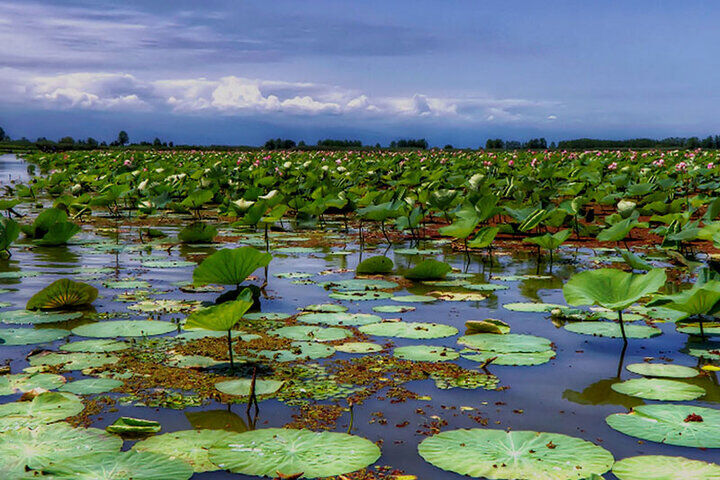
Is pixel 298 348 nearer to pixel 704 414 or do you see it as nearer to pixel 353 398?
pixel 353 398

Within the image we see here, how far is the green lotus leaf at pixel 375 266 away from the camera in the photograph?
16.2 ft

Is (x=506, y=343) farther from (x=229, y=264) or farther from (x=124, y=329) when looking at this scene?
(x=124, y=329)

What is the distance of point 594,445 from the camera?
1999 mm

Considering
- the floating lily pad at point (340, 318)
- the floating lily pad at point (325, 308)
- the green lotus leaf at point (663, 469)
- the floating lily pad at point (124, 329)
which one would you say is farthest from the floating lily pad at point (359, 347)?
the green lotus leaf at point (663, 469)

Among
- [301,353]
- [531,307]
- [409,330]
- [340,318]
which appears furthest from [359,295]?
[301,353]

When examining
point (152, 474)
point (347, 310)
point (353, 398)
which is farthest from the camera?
point (347, 310)

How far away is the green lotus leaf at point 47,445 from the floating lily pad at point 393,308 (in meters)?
1.99

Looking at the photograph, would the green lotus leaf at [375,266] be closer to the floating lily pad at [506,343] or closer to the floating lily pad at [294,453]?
the floating lily pad at [506,343]

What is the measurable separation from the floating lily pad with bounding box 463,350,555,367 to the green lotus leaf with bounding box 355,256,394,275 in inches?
78.9

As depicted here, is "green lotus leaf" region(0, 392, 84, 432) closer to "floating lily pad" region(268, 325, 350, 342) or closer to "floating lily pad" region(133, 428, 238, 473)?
"floating lily pad" region(133, 428, 238, 473)

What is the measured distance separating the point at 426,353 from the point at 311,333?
0.62 m

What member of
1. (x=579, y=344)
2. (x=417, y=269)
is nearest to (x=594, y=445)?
(x=579, y=344)

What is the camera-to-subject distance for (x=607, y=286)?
10.2ft

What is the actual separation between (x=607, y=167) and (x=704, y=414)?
12811 mm
